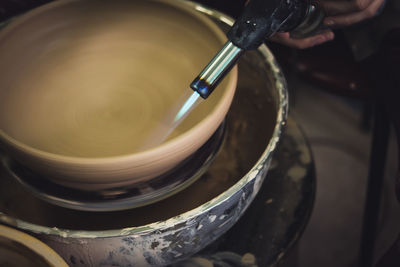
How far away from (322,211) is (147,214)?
739 mm

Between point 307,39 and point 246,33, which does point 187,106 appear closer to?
point 246,33

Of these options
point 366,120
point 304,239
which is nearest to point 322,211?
point 304,239

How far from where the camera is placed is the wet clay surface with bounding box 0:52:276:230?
61 cm

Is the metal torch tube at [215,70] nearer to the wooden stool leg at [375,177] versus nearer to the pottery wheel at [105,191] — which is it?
the pottery wheel at [105,191]

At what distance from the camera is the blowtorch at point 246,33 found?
0.50 m

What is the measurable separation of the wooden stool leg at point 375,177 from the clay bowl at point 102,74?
1.46ft

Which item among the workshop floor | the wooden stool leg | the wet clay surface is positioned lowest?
the workshop floor

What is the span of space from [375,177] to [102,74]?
2.00 ft

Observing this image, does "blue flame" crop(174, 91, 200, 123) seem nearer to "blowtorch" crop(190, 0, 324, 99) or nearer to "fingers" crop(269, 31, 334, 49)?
"blowtorch" crop(190, 0, 324, 99)

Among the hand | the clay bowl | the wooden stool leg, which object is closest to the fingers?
the hand

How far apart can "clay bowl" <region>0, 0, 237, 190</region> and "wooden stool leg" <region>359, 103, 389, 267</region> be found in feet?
1.46

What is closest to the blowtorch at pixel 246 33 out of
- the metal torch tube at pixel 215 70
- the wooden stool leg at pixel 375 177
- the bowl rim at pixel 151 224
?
the metal torch tube at pixel 215 70

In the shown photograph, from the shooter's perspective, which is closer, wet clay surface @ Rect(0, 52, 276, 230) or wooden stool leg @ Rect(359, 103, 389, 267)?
wet clay surface @ Rect(0, 52, 276, 230)

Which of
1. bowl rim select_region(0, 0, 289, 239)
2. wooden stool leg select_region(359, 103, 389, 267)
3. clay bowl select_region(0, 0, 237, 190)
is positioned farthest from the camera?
wooden stool leg select_region(359, 103, 389, 267)
